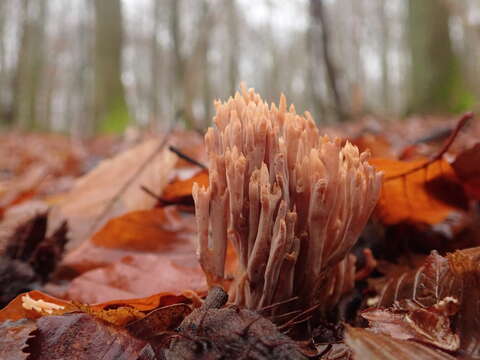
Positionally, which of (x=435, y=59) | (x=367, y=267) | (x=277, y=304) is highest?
(x=435, y=59)

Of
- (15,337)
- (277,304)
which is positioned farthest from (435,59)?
(15,337)

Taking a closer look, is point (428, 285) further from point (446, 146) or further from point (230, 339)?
point (446, 146)

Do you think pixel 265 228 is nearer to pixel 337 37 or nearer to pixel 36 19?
pixel 36 19

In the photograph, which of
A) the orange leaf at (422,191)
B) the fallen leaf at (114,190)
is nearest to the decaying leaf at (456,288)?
the orange leaf at (422,191)

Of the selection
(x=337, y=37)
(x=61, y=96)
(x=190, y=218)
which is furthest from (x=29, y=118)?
(x=61, y=96)

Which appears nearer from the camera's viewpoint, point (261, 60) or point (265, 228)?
point (265, 228)

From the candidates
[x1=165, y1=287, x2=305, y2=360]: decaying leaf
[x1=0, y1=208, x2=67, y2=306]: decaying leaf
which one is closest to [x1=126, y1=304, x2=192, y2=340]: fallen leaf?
[x1=165, y1=287, x2=305, y2=360]: decaying leaf

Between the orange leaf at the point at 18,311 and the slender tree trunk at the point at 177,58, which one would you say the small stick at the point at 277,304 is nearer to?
the orange leaf at the point at 18,311
